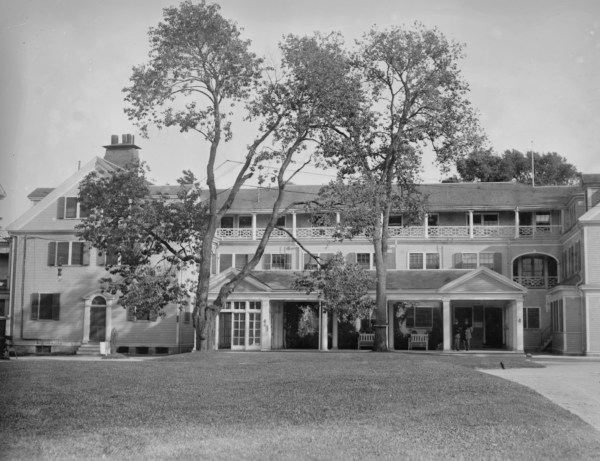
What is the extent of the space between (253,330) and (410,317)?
800 centimetres

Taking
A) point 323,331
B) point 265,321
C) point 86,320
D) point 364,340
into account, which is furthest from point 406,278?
point 86,320

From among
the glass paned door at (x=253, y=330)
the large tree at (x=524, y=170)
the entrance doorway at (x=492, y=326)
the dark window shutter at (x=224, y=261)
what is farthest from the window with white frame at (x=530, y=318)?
the large tree at (x=524, y=170)

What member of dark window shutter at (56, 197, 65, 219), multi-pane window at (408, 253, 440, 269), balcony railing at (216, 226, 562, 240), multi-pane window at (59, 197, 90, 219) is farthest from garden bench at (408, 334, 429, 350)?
dark window shutter at (56, 197, 65, 219)

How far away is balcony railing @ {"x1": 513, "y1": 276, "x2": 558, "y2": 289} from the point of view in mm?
42156

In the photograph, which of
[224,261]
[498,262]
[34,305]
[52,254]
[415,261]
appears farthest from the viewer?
[224,261]

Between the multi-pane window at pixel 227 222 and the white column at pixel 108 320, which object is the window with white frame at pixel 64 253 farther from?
the multi-pane window at pixel 227 222

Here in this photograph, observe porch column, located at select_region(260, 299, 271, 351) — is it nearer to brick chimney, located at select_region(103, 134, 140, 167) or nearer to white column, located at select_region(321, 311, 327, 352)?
white column, located at select_region(321, 311, 327, 352)

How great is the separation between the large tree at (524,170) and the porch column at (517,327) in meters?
24.1

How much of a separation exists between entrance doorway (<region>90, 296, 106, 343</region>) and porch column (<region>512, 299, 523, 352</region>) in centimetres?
1918

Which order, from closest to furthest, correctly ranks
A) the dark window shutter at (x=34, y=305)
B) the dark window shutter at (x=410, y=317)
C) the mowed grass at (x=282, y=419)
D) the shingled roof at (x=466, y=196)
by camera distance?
the mowed grass at (x=282, y=419) → the dark window shutter at (x=34, y=305) → the dark window shutter at (x=410, y=317) → the shingled roof at (x=466, y=196)

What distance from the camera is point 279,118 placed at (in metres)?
28.5

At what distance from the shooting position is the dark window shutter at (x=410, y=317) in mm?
41344

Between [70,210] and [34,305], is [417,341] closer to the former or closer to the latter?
[70,210]

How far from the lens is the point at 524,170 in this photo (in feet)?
204
